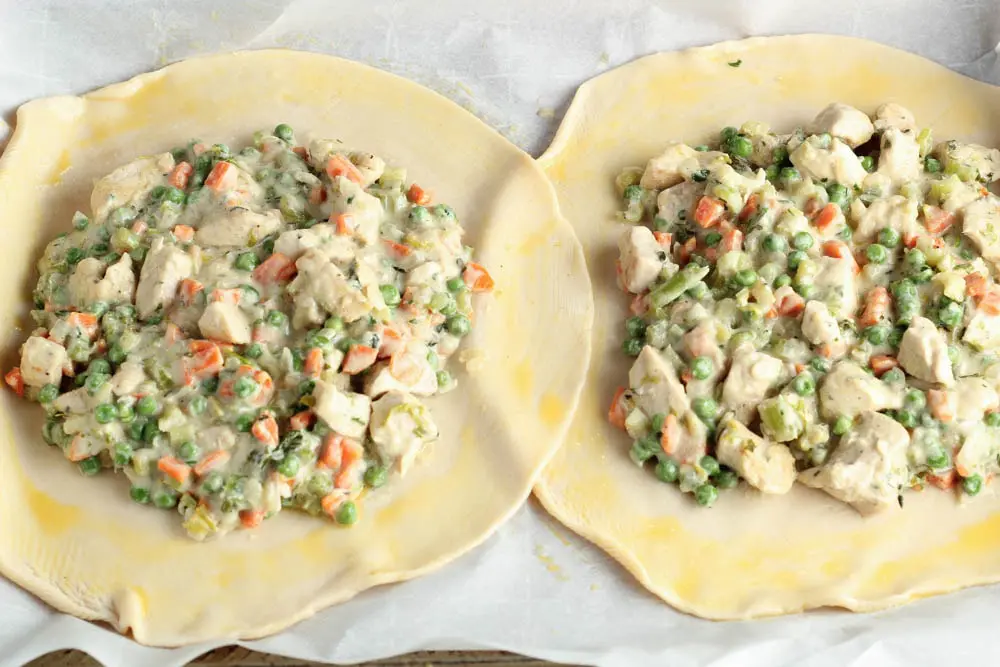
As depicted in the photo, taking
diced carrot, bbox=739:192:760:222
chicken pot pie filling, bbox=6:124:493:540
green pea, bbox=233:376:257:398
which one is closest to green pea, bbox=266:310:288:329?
chicken pot pie filling, bbox=6:124:493:540

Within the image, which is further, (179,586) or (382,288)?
(382,288)

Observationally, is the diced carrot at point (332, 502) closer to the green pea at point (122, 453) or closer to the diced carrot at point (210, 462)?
the diced carrot at point (210, 462)

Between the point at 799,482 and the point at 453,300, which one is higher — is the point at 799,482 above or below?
below

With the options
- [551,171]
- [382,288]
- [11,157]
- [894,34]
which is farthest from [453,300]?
[894,34]

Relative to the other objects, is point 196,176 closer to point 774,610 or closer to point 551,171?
point 551,171

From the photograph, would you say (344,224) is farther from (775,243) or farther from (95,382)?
(775,243)

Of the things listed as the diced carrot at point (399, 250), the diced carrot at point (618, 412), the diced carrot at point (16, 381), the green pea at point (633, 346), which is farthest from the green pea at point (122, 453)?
the green pea at point (633, 346)
